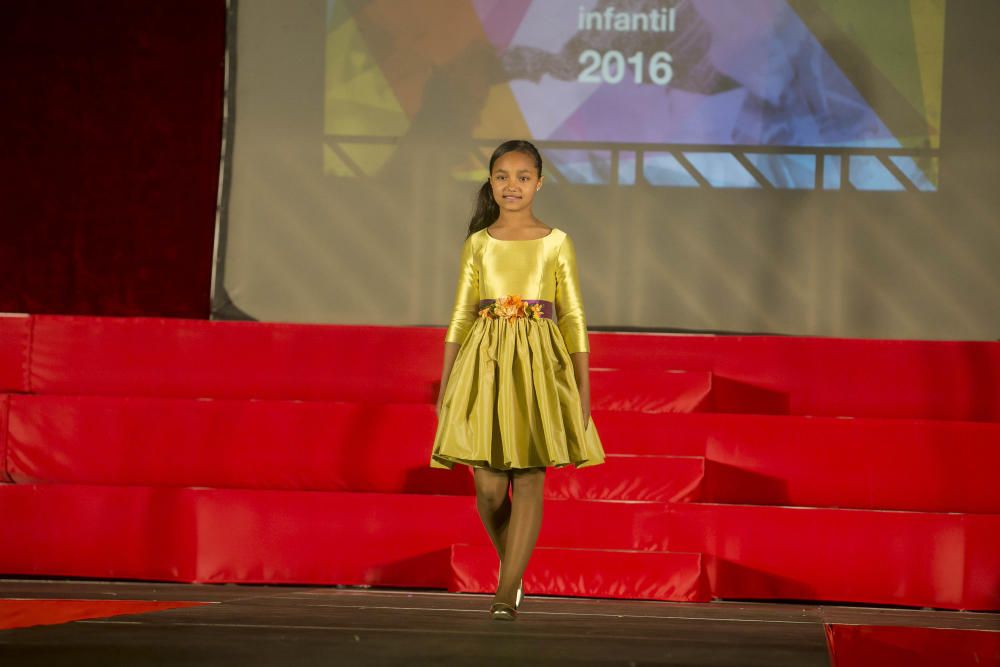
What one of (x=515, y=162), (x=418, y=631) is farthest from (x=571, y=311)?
(x=418, y=631)

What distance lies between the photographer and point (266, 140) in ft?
17.6

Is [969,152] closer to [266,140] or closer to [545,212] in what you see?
[545,212]

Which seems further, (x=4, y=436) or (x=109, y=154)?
(x=109, y=154)

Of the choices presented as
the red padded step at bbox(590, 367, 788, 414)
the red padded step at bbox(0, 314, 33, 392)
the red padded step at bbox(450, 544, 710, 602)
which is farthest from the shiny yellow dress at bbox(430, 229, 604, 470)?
the red padded step at bbox(0, 314, 33, 392)

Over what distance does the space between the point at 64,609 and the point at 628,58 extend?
3291 millimetres

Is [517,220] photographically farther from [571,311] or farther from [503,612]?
[503,612]

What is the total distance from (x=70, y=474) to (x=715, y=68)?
3.01 meters

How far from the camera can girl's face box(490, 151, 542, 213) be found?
9.18ft

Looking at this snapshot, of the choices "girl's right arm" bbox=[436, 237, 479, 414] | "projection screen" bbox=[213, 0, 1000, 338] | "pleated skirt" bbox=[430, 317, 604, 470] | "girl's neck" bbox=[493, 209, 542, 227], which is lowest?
"pleated skirt" bbox=[430, 317, 604, 470]

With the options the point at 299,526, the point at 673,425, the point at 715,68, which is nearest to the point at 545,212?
the point at 715,68

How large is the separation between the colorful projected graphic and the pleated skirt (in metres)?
2.52

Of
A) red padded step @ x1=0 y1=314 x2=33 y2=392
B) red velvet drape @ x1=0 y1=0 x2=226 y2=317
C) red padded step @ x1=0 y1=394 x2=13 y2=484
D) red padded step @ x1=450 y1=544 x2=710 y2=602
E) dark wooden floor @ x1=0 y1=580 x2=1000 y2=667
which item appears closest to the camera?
dark wooden floor @ x1=0 y1=580 x2=1000 y2=667

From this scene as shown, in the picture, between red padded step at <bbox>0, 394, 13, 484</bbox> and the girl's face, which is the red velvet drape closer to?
red padded step at <bbox>0, 394, 13, 484</bbox>

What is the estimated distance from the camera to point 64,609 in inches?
113
